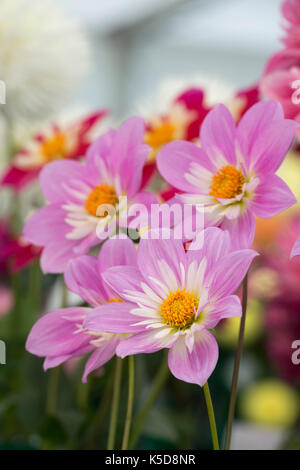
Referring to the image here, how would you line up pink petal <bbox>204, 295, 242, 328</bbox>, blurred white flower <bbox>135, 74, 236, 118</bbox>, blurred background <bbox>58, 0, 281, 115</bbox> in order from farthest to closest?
blurred background <bbox>58, 0, 281, 115</bbox> → blurred white flower <bbox>135, 74, 236, 118</bbox> → pink petal <bbox>204, 295, 242, 328</bbox>

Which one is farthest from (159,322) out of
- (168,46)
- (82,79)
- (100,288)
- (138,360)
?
(168,46)

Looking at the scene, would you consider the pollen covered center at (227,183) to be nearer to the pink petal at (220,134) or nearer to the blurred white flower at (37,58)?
the pink petal at (220,134)

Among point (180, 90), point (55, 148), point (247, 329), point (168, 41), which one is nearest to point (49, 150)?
point (55, 148)

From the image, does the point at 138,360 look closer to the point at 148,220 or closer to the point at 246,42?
the point at 148,220

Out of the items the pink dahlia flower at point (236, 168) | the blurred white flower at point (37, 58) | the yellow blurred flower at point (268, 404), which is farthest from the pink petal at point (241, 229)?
the yellow blurred flower at point (268, 404)

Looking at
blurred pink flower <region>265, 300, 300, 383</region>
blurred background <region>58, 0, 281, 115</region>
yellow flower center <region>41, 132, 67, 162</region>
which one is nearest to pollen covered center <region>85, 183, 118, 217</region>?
yellow flower center <region>41, 132, 67, 162</region>

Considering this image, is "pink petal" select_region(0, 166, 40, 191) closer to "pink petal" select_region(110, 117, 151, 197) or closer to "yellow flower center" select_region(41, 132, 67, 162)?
"yellow flower center" select_region(41, 132, 67, 162)

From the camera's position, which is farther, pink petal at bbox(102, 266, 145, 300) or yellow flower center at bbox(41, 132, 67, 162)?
Answer: yellow flower center at bbox(41, 132, 67, 162)
